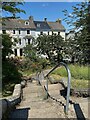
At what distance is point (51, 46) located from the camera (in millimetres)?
39375

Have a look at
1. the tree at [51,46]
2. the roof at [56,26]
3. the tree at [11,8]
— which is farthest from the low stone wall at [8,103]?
the roof at [56,26]

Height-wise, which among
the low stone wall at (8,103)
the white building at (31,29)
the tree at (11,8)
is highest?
the white building at (31,29)

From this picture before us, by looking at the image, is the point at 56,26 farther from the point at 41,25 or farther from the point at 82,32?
the point at 82,32

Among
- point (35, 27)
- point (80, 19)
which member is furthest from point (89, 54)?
point (35, 27)

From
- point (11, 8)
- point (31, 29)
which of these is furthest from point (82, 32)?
point (31, 29)

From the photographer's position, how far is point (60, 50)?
131 ft

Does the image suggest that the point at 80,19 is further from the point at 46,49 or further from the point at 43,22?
the point at 43,22

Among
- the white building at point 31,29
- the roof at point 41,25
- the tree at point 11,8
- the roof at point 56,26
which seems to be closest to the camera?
the tree at point 11,8

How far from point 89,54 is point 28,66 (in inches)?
384

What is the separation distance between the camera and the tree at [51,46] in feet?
129

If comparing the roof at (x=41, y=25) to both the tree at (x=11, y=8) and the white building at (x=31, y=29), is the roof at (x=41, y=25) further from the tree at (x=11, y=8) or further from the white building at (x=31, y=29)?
the tree at (x=11, y=8)

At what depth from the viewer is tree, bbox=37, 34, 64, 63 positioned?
129 ft

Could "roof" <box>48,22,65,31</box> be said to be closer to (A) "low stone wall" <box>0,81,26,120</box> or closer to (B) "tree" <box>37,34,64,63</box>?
(B) "tree" <box>37,34,64,63</box>

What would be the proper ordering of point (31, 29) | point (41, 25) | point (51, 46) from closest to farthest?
1. point (51, 46)
2. point (31, 29)
3. point (41, 25)
